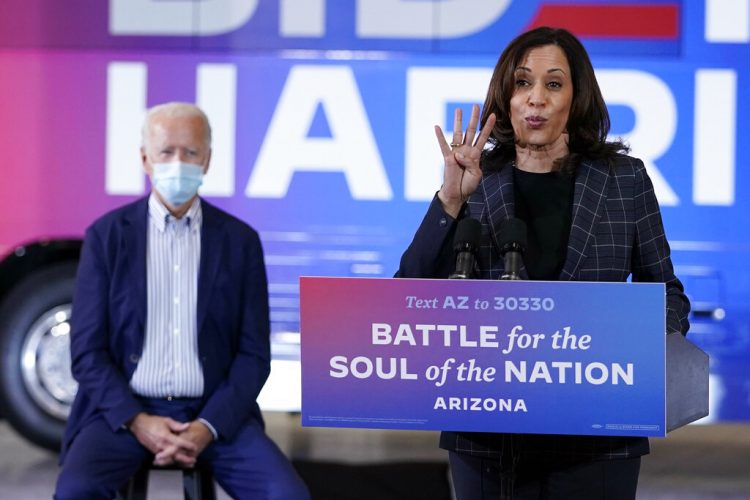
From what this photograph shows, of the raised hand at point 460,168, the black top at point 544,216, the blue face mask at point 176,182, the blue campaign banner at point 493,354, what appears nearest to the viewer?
the blue campaign banner at point 493,354

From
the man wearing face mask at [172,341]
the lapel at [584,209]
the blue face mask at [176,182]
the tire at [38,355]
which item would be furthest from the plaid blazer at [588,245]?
the tire at [38,355]

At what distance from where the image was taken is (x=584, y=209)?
2154mm

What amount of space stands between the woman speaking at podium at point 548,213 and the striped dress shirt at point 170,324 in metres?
1.47

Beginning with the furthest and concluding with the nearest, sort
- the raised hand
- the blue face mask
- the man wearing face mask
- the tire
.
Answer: the tire, the blue face mask, the man wearing face mask, the raised hand

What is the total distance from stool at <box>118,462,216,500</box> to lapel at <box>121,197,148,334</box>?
1.52ft

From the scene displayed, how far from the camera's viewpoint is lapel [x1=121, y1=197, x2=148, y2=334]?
342cm

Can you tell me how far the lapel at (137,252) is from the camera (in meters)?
3.42

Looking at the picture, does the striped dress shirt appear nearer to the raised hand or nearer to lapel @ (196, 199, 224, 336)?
lapel @ (196, 199, 224, 336)

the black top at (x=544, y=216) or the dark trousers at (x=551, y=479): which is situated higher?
the black top at (x=544, y=216)

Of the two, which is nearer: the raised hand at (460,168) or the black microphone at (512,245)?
the black microphone at (512,245)

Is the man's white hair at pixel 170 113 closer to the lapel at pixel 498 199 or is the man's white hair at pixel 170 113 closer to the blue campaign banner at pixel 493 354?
the lapel at pixel 498 199

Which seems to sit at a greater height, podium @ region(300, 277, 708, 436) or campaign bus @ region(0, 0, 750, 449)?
campaign bus @ region(0, 0, 750, 449)

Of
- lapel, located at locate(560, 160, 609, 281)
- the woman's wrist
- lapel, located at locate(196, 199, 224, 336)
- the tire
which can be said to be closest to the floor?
the tire

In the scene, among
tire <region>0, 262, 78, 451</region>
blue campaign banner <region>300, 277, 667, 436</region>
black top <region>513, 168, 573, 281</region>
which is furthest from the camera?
tire <region>0, 262, 78, 451</region>
